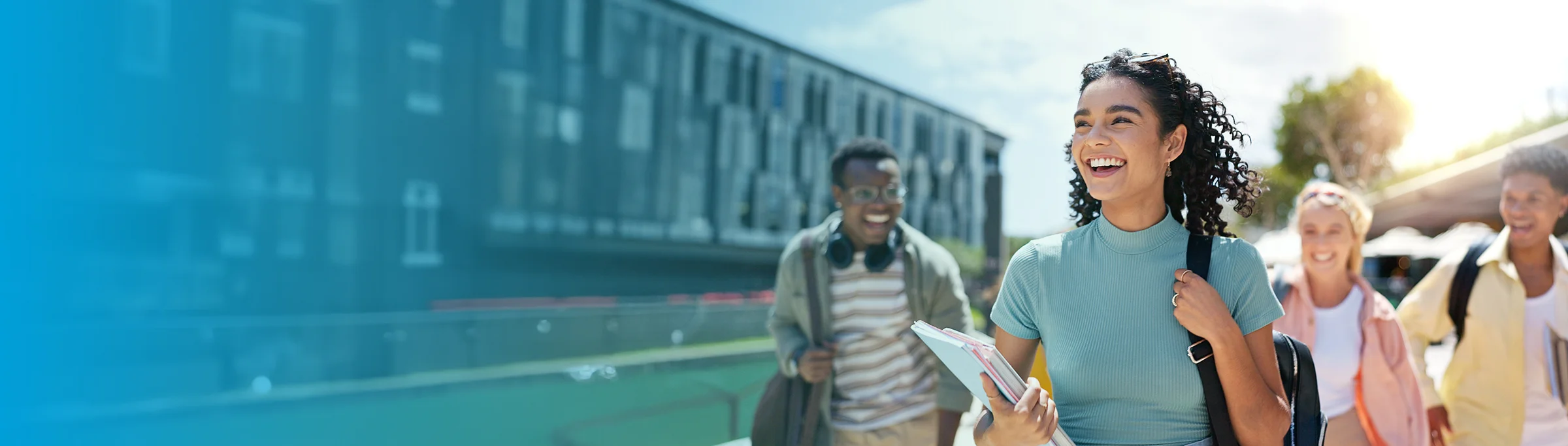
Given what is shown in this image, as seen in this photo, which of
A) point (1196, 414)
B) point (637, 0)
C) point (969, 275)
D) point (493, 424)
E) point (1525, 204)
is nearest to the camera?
point (1196, 414)

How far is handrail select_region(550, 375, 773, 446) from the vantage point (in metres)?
5.08

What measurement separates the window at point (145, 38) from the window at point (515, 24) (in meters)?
10.3

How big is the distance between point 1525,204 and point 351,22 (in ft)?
104

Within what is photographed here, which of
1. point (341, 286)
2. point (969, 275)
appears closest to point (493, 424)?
point (341, 286)

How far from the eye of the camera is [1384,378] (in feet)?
9.55

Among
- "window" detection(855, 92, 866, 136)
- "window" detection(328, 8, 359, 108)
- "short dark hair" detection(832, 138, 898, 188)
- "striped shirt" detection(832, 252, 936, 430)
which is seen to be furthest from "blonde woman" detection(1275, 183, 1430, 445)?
"window" detection(855, 92, 866, 136)

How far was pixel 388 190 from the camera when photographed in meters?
30.6

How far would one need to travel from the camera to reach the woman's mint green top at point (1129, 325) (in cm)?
154

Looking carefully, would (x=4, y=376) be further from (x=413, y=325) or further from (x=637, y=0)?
(x=637, y=0)

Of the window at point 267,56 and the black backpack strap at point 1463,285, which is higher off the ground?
the window at point 267,56

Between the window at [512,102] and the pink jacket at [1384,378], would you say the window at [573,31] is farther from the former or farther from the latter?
the pink jacket at [1384,378]

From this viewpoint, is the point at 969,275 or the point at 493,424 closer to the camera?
the point at 493,424

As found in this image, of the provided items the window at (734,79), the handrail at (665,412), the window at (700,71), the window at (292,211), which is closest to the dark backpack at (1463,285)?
the handrail at (665,412)

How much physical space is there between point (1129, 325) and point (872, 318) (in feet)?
6.67
